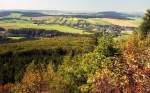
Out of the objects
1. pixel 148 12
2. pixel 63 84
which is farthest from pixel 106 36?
pixel 148 12

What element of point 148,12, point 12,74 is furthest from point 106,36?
point 12,74

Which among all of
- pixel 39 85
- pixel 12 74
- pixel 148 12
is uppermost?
pixel 148 12

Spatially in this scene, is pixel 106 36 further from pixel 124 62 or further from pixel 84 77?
pixel 124 62

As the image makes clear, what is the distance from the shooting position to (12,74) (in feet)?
577

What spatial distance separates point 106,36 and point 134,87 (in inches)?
1040

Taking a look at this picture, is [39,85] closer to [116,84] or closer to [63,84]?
[63,84]

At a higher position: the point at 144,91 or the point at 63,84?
the point at 144,91

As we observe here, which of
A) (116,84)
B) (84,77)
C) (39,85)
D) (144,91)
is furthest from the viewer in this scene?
(39,85)

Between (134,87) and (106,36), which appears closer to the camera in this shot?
(134,87)

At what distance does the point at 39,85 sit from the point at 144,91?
59865 mm

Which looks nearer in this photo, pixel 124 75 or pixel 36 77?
pixel 124 75

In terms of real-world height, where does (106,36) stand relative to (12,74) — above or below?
above

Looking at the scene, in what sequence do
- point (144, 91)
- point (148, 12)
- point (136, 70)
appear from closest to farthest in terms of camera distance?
point (144, 91)
point (136, 70)
point (148, 12)

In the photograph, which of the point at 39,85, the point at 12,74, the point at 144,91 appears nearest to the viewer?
the point at 144,91
